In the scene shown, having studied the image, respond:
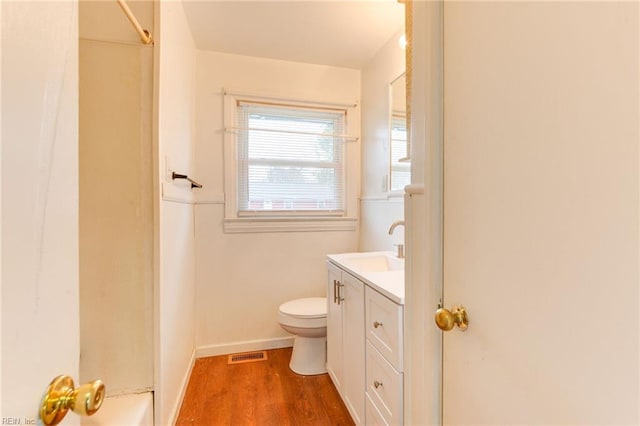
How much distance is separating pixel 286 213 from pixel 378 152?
2.94ft

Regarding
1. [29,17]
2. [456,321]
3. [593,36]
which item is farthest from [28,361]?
[593,36]

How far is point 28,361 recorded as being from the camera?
1.22 ft

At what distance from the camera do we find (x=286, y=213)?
2.44 m

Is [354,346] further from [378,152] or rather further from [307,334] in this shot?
[378,152]

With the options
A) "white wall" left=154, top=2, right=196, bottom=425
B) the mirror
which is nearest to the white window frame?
"white wall" left=154, top=2, right=196, bottom=425

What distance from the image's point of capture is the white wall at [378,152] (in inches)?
80.4

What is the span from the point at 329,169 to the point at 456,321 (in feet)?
6.55

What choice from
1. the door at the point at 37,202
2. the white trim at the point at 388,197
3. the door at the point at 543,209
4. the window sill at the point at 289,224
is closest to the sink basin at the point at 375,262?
the white trim at the point at 388,197

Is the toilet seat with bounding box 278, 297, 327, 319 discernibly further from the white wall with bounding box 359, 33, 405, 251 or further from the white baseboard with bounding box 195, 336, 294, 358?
the white wall with bounding box 359, 33, 405, 251

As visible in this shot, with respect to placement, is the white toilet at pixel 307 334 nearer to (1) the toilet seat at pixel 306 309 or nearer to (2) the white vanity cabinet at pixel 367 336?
(1) the toilet seat at pixel 306 309

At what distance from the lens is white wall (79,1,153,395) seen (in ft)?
4.12

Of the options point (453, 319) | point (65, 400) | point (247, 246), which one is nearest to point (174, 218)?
point (247, 246)

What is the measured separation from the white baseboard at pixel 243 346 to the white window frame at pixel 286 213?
919 mm

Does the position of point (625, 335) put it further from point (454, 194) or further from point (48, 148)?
point (48, 148)
